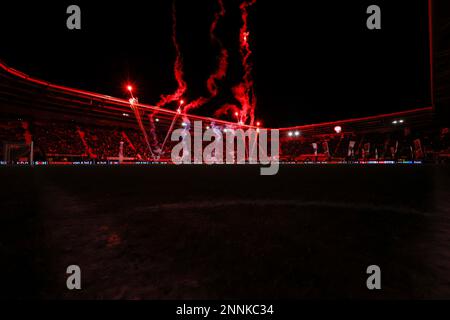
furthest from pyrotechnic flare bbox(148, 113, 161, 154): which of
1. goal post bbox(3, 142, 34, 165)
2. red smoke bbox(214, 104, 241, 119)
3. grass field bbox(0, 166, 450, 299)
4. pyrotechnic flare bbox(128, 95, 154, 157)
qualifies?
grass field bbox(0, 166, 450, 299)

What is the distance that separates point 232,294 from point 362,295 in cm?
73

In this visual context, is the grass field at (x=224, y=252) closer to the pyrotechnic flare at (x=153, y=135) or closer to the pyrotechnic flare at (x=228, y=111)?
the pyrotechnic flare at (x=153, y=135)

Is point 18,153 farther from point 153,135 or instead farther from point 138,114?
point 153,135

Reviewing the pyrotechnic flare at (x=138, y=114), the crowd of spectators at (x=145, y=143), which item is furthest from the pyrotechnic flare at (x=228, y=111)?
the pyrotechnic flare at (x=138, y=114)

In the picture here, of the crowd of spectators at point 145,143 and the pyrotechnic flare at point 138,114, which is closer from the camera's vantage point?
the crowd of spectators at point 145,143

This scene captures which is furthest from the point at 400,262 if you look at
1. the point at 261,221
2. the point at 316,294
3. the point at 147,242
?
the point at 147,242

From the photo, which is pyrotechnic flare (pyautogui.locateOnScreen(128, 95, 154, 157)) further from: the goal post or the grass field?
the grass field

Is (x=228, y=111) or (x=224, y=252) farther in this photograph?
(x=228, y=111)

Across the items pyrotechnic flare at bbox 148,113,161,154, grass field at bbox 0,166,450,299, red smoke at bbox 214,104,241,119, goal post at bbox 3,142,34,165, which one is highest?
red smoke at bbox 214,104,241,119

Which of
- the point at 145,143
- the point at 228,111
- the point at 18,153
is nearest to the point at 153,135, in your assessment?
the point at 145,143

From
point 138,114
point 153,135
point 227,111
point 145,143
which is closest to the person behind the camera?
point 138,114

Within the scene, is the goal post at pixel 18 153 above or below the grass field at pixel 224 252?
above

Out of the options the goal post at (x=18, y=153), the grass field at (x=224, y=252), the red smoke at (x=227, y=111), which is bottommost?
the grass field at (x=224, y=252)
